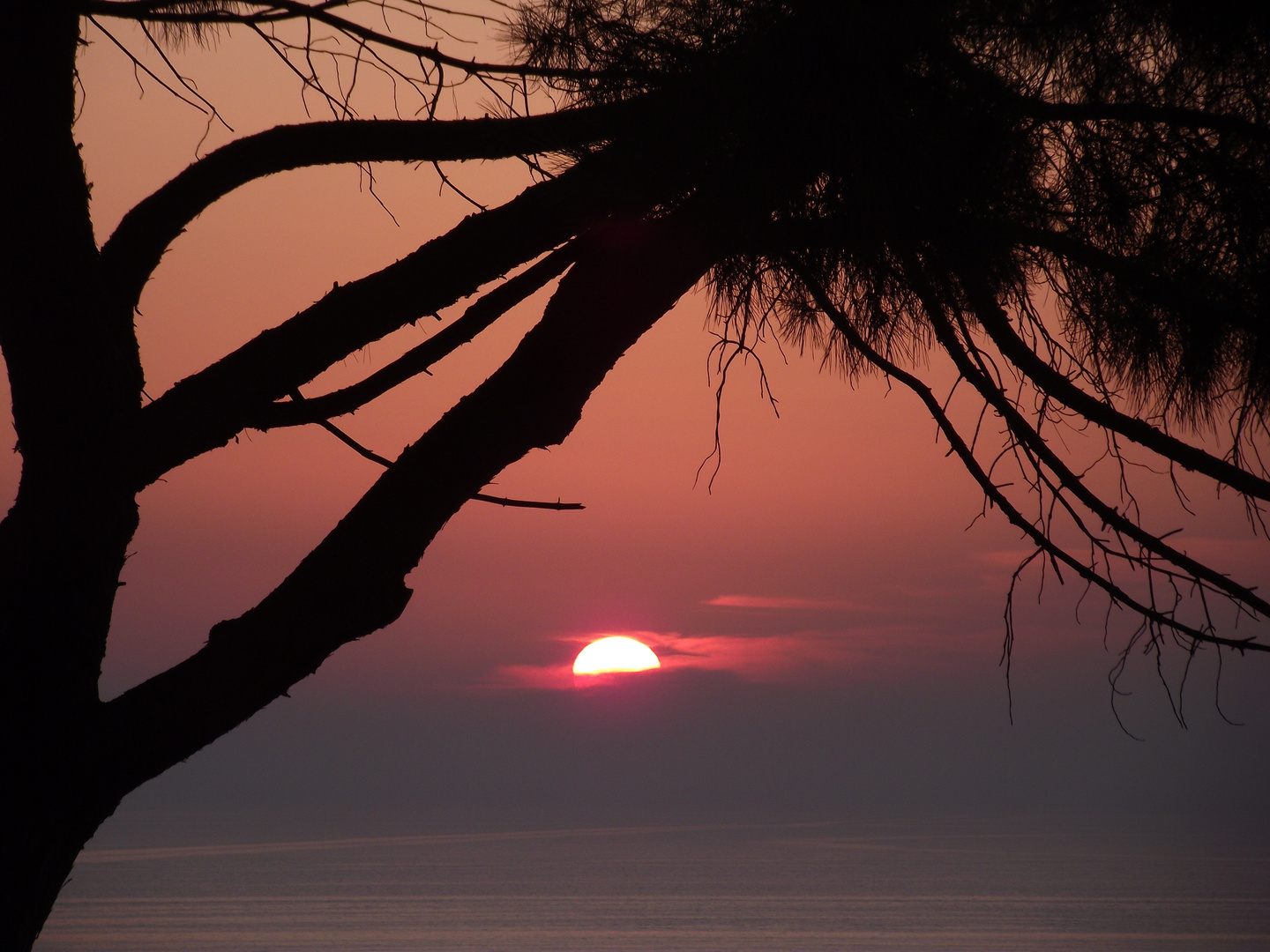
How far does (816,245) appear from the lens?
73.6 inches

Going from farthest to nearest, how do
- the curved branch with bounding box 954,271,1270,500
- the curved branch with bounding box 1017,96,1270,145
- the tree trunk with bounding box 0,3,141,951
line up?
the curved branch with bounding box 1017,96,1270,145
the curved branch with bounding box 954,271,1270,500
the tree trunk with bounding box 0,3,141,951

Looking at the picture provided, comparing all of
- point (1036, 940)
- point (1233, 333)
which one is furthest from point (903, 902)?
point (1233, 333)

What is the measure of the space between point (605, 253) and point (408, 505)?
1.75 feet

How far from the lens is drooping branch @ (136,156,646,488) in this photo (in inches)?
68.2

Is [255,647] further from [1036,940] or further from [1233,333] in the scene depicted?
[1036,940]

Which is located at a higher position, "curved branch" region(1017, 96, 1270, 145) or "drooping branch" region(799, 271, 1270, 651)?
"curved branch" region(1017, 96, 1270, 145)

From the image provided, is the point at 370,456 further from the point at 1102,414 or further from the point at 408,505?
the point at 1102,414

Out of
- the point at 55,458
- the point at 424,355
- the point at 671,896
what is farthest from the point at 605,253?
the point at 671,896

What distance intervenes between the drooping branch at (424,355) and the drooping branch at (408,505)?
73 mm

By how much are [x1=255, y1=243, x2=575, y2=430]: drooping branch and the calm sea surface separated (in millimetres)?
76234

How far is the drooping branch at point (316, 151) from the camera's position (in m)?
1.86

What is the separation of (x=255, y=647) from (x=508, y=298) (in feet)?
2.32

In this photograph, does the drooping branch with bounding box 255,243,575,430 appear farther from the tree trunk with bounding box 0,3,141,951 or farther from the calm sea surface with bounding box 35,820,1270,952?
the calm sea surface with bounding box 35,820,1270,952

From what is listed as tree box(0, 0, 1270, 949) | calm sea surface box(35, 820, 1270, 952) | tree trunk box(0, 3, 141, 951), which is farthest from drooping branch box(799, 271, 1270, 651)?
calm sea surface box(35, 820, 1270, 952)
